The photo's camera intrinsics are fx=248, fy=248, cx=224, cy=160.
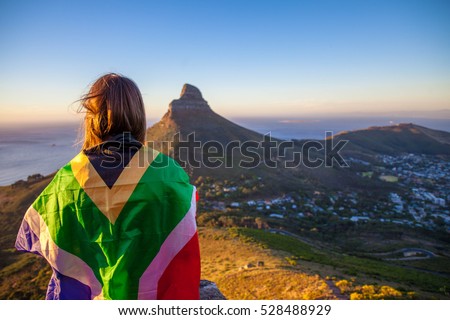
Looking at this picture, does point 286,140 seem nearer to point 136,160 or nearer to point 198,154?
point 198,154

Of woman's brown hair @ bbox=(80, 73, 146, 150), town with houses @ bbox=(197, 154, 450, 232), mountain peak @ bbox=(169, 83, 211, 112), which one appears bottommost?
town with houses @ bbox=(197, 154, 450, 232)

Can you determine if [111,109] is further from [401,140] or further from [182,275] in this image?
[401,140]

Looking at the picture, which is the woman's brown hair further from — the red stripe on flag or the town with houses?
the town with houses

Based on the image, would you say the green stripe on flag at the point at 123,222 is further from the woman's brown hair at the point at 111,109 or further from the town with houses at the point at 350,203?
the town with houses at the point at 350,203

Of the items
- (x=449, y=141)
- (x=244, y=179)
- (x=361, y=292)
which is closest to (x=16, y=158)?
(x=361, y=292)

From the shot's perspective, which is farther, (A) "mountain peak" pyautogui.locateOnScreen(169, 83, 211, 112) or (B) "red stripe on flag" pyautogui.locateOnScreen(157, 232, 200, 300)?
(A) "mountain peak" pyautogui.locateOnScreen(169, 83, 211, 112)

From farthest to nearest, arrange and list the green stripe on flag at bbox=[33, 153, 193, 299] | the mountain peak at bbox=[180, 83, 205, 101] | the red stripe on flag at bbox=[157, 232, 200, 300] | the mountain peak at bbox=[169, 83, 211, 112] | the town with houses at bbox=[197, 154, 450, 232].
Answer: the mountain peak at bbox=[180, 83, 205, 101] → the mountain peak at bbox=[169, 83, 211, 112] → the town with houses at bbox=[197, 154, 450, 232] → the red stripe on flag at bbox=[157, 232, 200, 300] → the green stripe on flag at bbox=[33, 153, 193, 299]

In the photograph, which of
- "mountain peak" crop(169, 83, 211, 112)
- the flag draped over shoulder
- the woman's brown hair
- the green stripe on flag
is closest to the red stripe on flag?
the flag draped over shoulder

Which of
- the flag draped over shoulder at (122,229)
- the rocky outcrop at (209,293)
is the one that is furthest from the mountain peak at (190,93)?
the flag draped over shoulder at (122,229)
